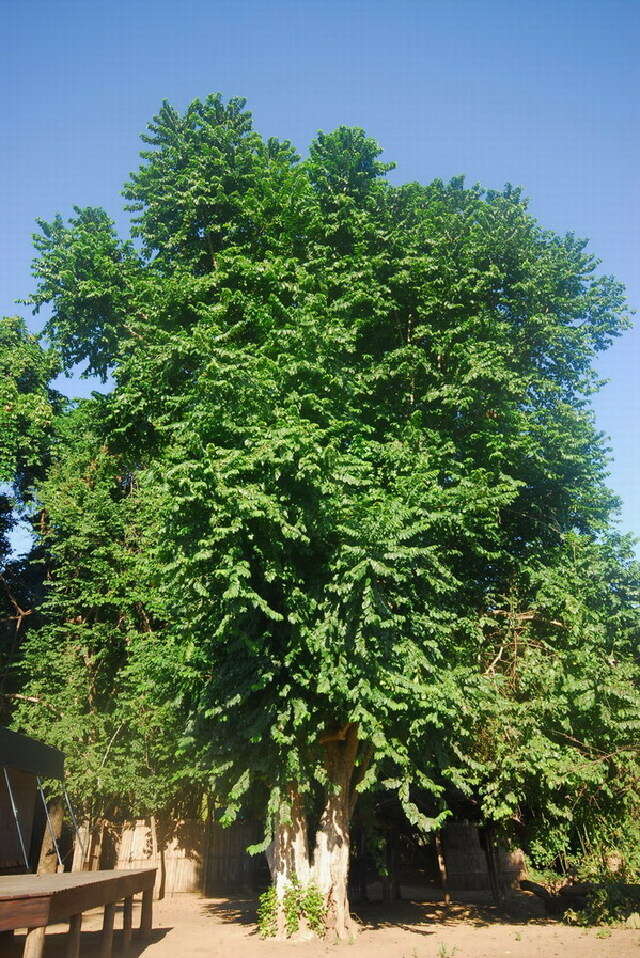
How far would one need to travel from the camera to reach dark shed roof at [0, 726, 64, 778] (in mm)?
10359

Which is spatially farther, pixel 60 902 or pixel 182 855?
pixel 182 855

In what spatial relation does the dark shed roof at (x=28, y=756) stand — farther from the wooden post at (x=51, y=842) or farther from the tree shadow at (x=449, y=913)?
the tree shadow at (x=449, y=913)

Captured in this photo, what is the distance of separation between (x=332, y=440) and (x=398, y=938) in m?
10.0

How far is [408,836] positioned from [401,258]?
703 inches

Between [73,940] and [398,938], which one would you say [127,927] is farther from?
[398,938]

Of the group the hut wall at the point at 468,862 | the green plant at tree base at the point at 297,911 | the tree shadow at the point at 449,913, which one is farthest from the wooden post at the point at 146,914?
the hut wall at the point at 468,862

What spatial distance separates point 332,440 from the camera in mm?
12180

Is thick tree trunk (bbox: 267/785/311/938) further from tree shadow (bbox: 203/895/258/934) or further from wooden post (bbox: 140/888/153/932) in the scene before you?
wooden post (bbox: 140/888/153/932)

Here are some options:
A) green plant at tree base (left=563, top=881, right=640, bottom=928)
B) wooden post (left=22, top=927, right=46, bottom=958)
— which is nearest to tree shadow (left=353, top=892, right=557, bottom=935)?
green plant at tree base (left=563, top=881, right=640, bottom=928)

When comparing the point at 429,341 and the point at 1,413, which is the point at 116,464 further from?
the point at 429,341

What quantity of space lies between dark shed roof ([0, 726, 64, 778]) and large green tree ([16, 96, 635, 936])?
256cm

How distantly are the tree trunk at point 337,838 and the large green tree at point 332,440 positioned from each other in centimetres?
5

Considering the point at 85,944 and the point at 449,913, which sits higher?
the point at 85,944

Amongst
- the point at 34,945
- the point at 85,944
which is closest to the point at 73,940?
the point at 34,945
